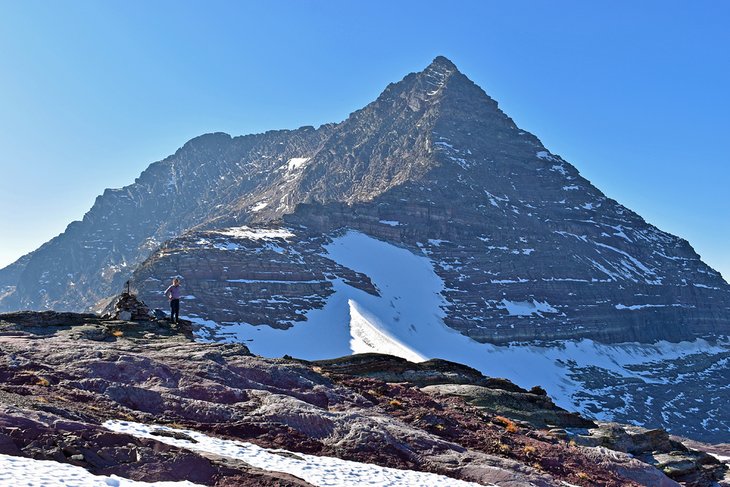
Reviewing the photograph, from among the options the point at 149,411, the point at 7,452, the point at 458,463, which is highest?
the point at 458,463

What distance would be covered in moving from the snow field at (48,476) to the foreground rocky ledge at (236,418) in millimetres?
A: 390

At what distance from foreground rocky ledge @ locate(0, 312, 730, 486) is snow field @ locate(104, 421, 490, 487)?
2.02ft

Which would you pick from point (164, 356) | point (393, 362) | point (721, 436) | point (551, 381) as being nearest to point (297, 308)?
point (551, 381)

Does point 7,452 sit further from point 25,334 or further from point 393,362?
point 393,362

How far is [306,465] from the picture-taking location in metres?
19.1

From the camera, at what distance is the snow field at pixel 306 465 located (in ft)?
60.6

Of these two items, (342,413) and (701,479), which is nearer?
(342,413)

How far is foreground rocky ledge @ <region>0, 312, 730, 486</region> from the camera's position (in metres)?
17.0

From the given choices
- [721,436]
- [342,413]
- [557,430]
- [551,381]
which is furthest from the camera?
[551,381]

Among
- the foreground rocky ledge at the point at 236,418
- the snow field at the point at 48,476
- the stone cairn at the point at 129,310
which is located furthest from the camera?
the stone cairn at the point at 129,310

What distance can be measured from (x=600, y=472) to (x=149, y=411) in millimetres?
14880

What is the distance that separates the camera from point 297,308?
181 metres

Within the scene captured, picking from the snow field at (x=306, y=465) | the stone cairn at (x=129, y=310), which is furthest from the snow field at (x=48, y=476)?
the stone cairn at (x=129, y=310)

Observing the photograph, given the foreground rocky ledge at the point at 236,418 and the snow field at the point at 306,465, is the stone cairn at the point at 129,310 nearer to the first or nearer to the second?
the foreground rocky ledge at the point at 236,418
